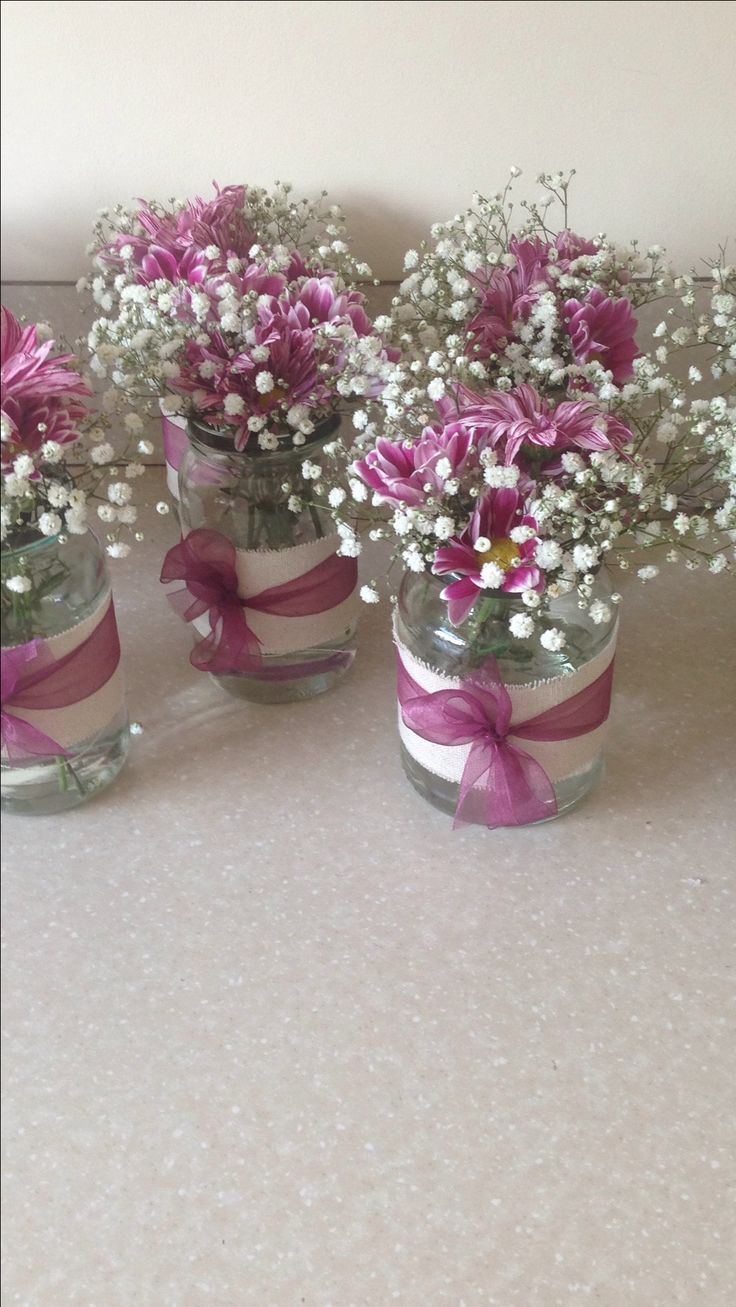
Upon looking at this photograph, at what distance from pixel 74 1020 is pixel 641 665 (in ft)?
1.56

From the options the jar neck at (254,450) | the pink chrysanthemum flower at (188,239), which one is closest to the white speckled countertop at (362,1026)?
the jar neck at (254,450)

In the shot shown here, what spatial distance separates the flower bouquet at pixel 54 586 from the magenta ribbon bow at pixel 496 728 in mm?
197

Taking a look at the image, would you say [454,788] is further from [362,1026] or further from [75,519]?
[75,519]

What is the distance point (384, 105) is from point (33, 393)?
1.28ft

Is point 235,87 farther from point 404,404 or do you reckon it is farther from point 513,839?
point 513,839

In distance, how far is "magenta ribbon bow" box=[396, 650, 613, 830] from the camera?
66 centimetres

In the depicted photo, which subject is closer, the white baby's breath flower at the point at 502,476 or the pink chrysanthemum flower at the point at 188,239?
the white baby's breath flower at the point at 502,476

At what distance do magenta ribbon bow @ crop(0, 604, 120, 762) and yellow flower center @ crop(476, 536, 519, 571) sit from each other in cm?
26

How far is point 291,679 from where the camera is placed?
0.82 metres

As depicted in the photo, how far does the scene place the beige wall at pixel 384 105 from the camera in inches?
30.2

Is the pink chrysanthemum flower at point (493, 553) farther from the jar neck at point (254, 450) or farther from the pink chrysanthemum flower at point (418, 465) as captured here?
the jar neck at point (254, 450)

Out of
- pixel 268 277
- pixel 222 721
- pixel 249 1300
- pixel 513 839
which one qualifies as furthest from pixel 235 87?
pixel 249 1300

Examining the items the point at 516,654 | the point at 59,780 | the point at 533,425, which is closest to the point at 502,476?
the point at 533,425

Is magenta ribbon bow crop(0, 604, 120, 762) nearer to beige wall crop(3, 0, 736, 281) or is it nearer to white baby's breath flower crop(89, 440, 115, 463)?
white baby's breath flower crop(89, 440, 115, 463)
